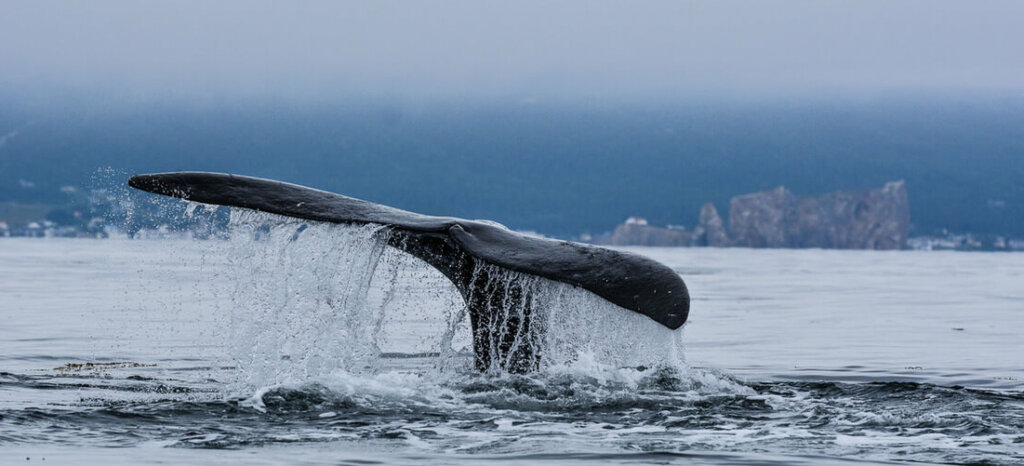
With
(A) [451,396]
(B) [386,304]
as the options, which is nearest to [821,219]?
(B) [386,304]

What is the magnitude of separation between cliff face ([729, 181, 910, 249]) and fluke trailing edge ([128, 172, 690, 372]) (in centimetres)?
11467

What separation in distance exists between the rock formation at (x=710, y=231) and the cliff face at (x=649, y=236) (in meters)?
1.17

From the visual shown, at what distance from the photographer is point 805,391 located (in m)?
8.64

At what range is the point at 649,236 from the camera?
124m

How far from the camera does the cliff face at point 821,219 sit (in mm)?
121875

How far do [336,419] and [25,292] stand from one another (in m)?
14.7

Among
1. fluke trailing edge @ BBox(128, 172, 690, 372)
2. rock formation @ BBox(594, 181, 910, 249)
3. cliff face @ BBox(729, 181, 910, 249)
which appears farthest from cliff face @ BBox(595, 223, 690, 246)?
fluke trailing edge @ BBox(128, 172, 690, 372)

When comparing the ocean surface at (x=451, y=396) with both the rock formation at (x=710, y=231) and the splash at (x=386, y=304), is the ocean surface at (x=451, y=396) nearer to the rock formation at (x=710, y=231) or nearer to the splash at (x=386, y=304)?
the splash at (x=386, y=304)

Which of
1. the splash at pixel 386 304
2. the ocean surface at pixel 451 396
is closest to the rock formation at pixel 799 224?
the ocean surface at pixel 451 396

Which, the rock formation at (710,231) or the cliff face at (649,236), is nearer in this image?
the cliff face at (649,236)

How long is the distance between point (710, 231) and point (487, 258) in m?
118

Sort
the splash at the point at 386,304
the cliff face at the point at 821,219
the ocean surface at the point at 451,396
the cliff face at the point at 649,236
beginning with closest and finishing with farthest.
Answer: the ocean surface at the point at 451,396
the splash at the point at 386,304
the cliff face at the point at 821,219
the cliff face at the point at 649,236

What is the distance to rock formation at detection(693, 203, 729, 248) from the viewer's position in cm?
12281

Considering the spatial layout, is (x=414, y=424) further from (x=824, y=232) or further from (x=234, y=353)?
(x=824, y=232)
